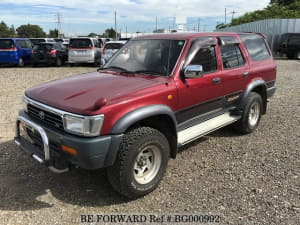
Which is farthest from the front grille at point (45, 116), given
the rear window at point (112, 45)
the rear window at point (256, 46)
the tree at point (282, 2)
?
the tree at point (282, 2)

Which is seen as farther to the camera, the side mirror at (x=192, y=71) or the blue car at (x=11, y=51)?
the blue car at (x=11, y=51)

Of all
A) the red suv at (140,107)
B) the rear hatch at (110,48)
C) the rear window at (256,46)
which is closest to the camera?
the red suv at (140,107)

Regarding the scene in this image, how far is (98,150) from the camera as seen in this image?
2.79m

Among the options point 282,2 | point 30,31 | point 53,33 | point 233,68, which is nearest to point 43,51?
point 233,68

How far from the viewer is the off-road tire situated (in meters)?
5.02

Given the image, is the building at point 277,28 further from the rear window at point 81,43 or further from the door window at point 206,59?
the door window at point 206,59

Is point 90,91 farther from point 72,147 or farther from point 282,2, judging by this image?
point 282,2

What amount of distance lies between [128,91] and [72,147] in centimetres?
85

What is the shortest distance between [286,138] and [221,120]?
1.43 metres

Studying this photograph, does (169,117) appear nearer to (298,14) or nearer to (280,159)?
(280,159)

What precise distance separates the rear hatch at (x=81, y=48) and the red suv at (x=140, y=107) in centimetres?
1158

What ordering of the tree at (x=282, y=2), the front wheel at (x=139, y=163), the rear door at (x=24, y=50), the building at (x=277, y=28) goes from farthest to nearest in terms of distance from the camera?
1. the tree at (x=282, y=2)
2. the building at (x=277, y=28)
3. the rear door at (x=24, y=50)
4. the front wheel at (x=139, y=163)

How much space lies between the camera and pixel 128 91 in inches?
123

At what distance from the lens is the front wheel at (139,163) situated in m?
3.00
